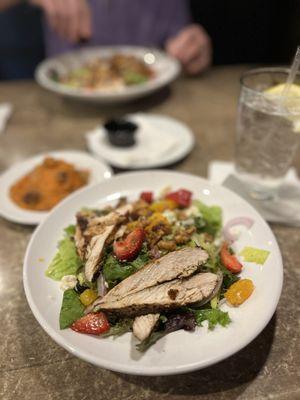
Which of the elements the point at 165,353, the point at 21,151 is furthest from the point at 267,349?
the point at 21,151

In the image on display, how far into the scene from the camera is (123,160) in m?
2.38

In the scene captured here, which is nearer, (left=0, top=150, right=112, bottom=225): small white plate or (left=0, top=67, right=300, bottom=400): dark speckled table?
(left=0, top=67, right=300, bottom=400): dark speckled table

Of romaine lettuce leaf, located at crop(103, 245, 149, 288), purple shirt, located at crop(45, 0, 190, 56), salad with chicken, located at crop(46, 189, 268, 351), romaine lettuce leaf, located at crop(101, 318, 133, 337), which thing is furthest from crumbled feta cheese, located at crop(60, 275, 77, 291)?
purple shirt, located at crop(45, 0, 190, 56)

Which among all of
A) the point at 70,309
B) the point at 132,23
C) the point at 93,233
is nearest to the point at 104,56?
the point at 132,23

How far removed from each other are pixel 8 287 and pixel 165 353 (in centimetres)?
82

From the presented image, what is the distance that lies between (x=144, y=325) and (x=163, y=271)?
0.75 feet

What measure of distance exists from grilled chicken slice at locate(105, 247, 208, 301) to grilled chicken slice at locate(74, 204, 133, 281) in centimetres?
15

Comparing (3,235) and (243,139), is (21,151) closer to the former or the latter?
(3,235)

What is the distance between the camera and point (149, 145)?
259 centimetres

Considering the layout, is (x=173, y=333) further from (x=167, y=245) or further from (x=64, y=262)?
(x=64, y=262)

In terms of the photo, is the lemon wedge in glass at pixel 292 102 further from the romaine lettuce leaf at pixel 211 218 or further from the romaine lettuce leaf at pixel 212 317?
the romaine lettuce leaf at pixel 212 317

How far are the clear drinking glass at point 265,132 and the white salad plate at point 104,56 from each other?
4.34 ft

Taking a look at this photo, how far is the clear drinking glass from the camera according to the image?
1699 millimetres

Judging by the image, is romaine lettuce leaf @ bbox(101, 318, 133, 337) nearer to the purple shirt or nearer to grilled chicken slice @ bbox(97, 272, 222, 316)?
grilled chicken slice @ bbox(97, 272, 222, 316)
